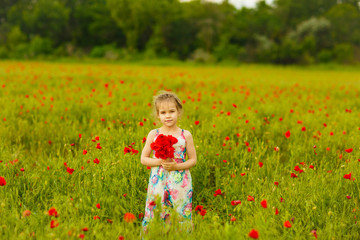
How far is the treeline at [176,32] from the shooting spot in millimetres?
44031

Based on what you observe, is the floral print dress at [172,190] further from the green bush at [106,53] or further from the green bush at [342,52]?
the green bush at [342,52]

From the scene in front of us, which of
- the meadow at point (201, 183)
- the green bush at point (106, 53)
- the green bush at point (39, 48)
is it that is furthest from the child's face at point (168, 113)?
the green bush at point (39, 48)

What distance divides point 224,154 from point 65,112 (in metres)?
3.29

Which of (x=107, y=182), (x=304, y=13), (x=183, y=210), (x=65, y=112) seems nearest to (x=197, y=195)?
(x=183, y=210)

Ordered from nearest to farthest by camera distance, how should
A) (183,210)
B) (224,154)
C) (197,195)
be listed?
1. (183,210)
2. (197,195)
3. (224,154)

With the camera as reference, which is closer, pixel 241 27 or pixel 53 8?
pixel 53 8

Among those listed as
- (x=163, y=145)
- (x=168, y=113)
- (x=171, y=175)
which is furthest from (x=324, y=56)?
(x=163, y=145)

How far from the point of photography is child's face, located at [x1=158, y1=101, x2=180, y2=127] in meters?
2.60

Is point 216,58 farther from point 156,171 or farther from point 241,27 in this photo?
point 156,171

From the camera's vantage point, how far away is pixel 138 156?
10.7ft

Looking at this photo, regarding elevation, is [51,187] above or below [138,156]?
below

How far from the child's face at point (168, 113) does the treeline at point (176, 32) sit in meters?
37.6

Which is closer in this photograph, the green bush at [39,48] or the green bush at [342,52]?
the green bush at [39,48]

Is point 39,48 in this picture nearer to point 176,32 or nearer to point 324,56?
point 176,32
